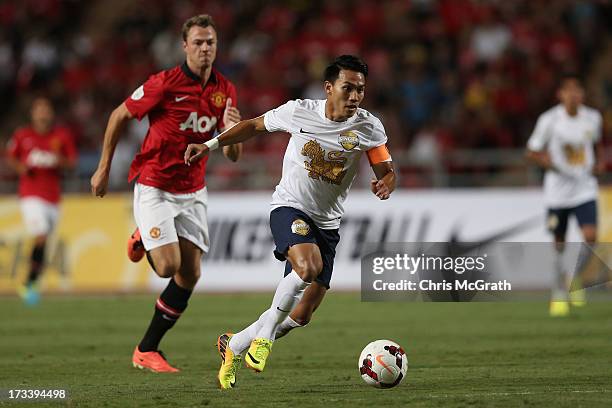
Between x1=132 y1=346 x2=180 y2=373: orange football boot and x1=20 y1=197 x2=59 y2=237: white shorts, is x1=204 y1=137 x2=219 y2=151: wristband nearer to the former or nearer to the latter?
x1=132 y1=346 x2=180 y2=373: orange football boot

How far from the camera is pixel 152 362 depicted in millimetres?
8992

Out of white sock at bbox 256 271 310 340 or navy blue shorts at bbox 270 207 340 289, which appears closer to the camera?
white sock at bbox 256 271 310 340

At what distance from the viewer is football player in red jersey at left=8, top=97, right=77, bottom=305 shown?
16.0m

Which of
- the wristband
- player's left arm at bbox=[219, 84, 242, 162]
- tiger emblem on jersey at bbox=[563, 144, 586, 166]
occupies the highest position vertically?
tiger emblem on jersey at bbox=[563, 144, 586, 166]

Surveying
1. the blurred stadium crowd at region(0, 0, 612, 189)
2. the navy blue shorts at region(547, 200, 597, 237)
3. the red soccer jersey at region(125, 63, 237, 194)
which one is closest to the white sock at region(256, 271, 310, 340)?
the red soccer jersey at region(125, 63, 237, 194)

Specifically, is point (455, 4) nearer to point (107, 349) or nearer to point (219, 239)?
point (219, 239)

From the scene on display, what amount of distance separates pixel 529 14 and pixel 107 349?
13420 millimetres

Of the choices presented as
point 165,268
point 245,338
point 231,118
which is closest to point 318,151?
point 231,118

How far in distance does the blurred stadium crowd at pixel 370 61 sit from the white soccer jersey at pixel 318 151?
10516 mm

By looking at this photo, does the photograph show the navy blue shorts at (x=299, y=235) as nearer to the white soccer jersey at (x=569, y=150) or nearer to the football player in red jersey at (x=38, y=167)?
the white soccer jersey at (x=569, y=150)

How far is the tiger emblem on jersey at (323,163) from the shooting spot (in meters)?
7.87

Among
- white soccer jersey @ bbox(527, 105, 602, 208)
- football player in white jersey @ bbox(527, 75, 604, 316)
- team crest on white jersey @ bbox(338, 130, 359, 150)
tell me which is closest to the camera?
team crest on white jersey @ bbox(338, 130, 359, 150)

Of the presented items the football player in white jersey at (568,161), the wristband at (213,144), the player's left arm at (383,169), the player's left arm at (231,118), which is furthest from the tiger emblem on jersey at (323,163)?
the football player in white jersey at (568,161)

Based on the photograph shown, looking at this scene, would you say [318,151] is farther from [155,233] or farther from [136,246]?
[136,246]
